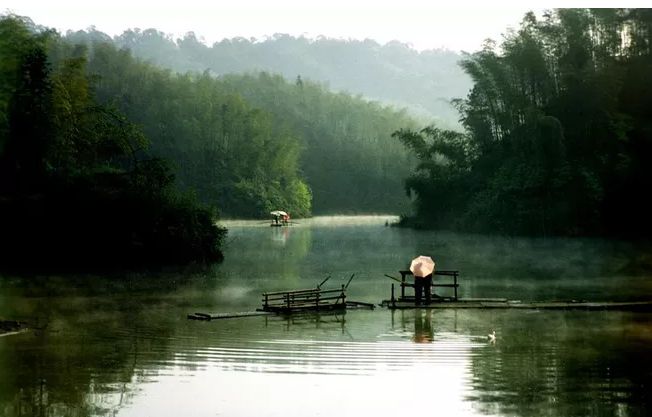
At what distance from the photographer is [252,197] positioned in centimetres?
9056

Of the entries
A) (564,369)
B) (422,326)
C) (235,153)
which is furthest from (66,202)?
(235,153)

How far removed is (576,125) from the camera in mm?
57312

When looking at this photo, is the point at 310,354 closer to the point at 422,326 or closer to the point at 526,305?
the point at 422,326

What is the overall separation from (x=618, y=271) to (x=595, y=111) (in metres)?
23.6

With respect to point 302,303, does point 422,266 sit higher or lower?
higher

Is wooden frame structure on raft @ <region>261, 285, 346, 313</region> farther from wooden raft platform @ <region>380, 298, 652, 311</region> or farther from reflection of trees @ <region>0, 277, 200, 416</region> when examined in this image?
reflection of trees @ <region>0, 277, 200, 416</region>

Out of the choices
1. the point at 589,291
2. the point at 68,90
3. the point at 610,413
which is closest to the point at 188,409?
the point at 610,413

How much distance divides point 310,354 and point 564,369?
460 centimetres

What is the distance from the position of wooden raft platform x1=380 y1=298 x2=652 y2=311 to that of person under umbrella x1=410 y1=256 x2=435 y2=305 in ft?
0.93

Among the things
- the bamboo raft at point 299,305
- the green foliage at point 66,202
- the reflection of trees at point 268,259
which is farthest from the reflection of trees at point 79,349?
the green foliage at point 66,202

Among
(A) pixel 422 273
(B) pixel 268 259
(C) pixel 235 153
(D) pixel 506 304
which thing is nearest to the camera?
(A) pixel 422 273

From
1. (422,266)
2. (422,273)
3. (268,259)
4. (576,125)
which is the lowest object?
(268,259)

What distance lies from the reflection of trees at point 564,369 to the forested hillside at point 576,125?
118ft

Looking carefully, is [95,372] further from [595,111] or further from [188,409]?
[595,111]
